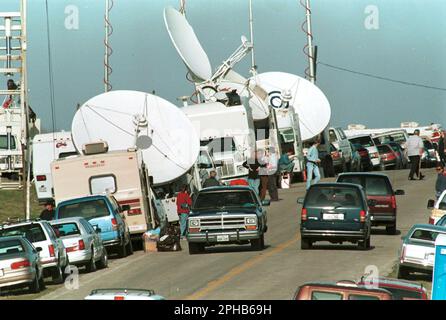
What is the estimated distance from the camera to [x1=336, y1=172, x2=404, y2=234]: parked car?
36.6m

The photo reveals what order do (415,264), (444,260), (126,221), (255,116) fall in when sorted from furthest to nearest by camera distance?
(255,116), (126,221), (415,264), (444,260)

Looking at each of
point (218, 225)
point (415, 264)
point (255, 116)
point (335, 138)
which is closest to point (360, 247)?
point (218, 225)

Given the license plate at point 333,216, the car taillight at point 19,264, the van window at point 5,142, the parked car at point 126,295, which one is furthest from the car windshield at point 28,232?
the van window at point 5,142

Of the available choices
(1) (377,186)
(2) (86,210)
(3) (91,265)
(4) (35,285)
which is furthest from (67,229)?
(1) (377,186)

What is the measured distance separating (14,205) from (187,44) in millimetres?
9386

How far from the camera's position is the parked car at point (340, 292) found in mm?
15141

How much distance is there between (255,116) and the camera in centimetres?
5512

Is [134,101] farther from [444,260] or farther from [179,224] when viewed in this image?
[444,260]

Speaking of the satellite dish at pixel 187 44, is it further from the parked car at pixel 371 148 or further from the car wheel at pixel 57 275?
the car wheel at pixel 57 275

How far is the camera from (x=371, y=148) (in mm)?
69500

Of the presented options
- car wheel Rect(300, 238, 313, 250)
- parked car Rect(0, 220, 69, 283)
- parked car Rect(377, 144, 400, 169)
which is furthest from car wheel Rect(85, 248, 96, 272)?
parked car Rect(377, 144, 400, 169)

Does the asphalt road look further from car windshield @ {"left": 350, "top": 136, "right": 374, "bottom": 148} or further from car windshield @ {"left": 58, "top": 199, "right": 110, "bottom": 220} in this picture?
car windshield @ {"left": 350, "top": 136, "right": 374, "bottom": 148}

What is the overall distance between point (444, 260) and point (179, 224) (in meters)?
21.9

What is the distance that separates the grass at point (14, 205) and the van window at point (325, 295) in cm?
3471
